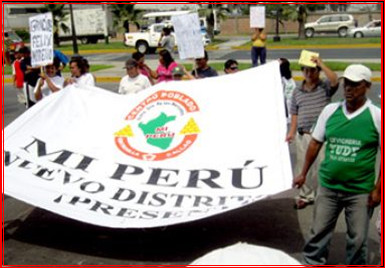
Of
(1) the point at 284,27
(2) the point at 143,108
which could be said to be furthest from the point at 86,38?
(2) the point at 143,108

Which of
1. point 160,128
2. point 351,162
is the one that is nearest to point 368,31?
point 160,128

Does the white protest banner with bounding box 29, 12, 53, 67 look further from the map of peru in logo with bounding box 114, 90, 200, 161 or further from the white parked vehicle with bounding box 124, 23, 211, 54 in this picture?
the white parked vehicle with bounding box 124, 23, 211, 54

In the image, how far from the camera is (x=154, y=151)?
6.08 metres

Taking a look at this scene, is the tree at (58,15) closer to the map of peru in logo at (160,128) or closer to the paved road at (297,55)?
the paved road at (297,55)

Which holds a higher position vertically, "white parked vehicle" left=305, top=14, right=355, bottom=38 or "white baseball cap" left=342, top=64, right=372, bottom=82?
"white baseball cap" left=342, top=64, right=372, bottom=82

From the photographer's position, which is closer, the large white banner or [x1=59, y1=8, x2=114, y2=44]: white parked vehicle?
the large white banner

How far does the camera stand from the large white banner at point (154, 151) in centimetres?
527

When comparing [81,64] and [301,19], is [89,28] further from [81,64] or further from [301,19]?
[81,64]

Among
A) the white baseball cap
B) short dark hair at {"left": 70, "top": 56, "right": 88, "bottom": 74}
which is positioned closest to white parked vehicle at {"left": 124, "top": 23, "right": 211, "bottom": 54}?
short dark hair at {"left": 70, "top": 56, "right": 88, "bottom": 74}

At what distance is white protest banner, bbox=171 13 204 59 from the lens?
8453 millimetres

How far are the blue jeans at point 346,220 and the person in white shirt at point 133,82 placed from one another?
3.89 metres

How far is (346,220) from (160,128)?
236cm

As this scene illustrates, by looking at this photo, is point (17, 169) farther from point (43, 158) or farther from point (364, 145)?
point (364, 145)

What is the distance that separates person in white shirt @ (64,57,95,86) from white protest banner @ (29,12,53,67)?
36cm
